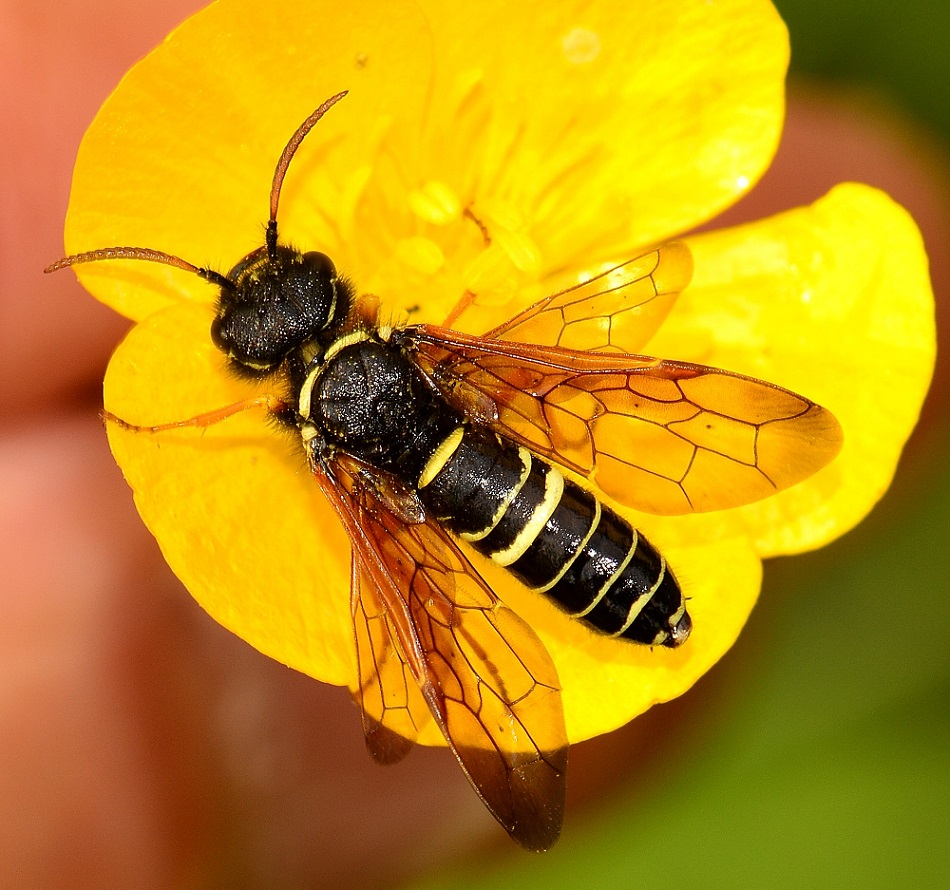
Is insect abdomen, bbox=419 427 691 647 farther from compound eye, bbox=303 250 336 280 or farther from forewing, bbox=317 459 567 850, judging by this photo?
compound eye, bbox=303 250 336 280

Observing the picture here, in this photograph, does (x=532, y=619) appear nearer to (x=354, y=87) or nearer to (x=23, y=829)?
(x=354, y=87)

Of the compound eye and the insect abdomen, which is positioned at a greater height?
→ the compound eye

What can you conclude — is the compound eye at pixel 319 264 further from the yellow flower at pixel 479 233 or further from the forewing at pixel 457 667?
the forewing at pixel 457 667

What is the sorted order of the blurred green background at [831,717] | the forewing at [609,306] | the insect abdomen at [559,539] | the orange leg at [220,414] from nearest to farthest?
1. the insect abdomen at [559,539]
2. the orange leg at [220,414]
3. the forewing at [609,306]
4. the blurred green background at [831,717]

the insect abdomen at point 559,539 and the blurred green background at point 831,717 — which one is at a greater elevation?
the insect abdomen at point 559,539

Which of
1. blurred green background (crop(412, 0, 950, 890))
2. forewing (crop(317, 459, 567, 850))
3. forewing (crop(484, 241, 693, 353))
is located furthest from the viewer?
blurred green background (crop(412, 0, 950, 890))

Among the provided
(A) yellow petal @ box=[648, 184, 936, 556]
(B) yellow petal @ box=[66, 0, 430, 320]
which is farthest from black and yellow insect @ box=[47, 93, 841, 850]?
(A) yellow petal @ box=[648, 184, 936, 556]

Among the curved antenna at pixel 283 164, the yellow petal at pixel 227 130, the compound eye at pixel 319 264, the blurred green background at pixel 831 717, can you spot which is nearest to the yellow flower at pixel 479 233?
the yellow petal at pixel 227 130

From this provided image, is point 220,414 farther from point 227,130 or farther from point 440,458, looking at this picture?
point 227,130
